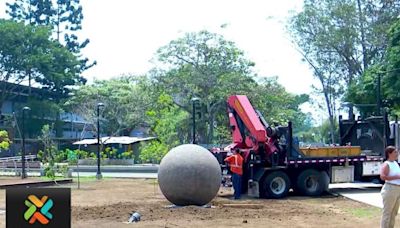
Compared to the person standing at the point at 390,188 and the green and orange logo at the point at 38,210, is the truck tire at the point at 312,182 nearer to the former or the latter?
the person standing at the point at 390,188

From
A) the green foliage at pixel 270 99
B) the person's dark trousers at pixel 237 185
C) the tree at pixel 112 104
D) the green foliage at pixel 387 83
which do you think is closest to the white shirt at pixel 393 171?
the person's dark trousers at pixel 237 185

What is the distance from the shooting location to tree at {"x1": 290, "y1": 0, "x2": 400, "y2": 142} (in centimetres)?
5084

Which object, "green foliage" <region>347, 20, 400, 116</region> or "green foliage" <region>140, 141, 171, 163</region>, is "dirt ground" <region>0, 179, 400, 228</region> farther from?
"green foliage" <region>140, 141, 171, 163</region>

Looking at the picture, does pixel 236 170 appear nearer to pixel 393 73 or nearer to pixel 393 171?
pixel 393 171

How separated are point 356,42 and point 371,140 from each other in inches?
1103

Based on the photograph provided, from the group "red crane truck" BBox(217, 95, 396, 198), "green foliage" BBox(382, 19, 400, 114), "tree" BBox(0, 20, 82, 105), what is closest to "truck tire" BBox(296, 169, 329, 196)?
"red crane truck" BBox(217, 95, 396, 198)

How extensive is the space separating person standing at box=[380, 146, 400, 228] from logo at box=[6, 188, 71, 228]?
22.4 feet

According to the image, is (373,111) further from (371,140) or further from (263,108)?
(371,140)

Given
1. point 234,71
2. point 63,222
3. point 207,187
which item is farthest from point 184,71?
point 63,222

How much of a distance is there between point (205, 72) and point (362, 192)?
91.4 feet

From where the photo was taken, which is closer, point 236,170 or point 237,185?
point 237,185

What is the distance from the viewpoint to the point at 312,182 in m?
23.5

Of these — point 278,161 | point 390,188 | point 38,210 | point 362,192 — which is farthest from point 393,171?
point 362,192

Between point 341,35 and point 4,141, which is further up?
point 341,35
